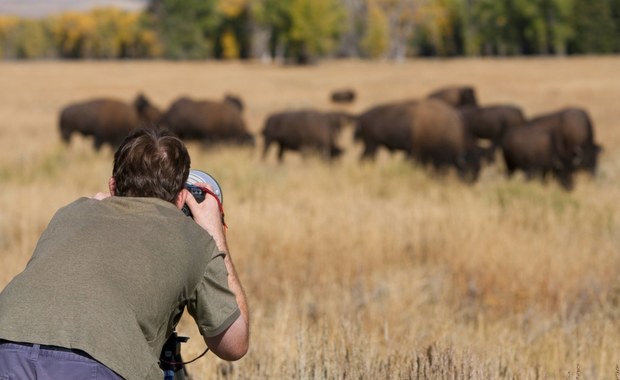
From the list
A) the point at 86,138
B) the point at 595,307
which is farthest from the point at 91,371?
the point at 86,138

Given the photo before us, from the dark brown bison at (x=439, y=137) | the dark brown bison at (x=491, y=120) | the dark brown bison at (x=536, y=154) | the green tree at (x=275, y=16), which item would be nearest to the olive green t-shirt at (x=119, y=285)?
the dark brown bison at (x=536, y=154)

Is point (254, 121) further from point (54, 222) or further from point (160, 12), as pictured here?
point (160, 12)

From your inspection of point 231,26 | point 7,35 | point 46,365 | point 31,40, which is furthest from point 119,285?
point 7,35

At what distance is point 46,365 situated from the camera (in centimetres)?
246

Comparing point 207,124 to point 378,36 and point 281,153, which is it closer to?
point 281,153

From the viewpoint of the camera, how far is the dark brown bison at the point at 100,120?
70.4 ft

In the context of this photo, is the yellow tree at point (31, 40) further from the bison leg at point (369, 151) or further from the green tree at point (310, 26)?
the bison leg at point (369, 151)

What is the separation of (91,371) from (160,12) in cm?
10551

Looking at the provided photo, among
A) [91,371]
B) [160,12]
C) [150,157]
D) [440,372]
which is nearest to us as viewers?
[91,371]

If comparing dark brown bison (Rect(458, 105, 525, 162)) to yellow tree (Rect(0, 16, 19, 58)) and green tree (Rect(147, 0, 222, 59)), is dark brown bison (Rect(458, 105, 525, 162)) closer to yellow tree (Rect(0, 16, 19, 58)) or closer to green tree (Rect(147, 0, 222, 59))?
green tree (Rect(147, 0, 222, 59))

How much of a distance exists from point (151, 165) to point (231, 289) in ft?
1.70

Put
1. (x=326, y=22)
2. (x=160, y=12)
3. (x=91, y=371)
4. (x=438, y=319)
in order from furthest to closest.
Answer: (x=160, y=12) < (x=326, y=22) < (x=438, y=319) < (x=91, y=371)

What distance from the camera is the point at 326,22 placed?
266ft

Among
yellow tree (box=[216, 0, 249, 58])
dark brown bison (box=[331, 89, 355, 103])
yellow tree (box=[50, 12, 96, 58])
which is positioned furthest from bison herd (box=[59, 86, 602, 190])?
yellow tree (box=[50, 12, 96, 58])
